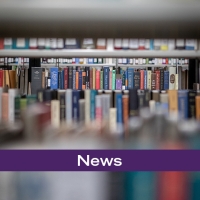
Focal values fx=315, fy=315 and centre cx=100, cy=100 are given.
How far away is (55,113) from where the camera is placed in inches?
35.8

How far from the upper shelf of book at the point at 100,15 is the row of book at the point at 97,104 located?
0.73ft

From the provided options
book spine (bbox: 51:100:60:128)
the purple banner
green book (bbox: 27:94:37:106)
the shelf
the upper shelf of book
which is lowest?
the purple banner

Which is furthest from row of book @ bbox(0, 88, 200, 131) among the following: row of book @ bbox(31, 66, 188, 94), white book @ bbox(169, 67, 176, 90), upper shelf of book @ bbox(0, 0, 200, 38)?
white book @ bbox(169, 67, 176, 90)

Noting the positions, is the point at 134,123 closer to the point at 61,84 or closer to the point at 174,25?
the point at 174,25

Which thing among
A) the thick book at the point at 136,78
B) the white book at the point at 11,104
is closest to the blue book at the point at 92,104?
the white book at the point at 11,104

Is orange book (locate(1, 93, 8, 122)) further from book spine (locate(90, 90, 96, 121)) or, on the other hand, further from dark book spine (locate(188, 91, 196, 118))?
dark book spine (locate(188, 91, 196, 118))

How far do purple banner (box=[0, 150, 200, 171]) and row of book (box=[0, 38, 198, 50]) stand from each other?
1.00ft

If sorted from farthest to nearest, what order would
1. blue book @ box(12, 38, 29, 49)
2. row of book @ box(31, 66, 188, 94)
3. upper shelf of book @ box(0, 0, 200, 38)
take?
row of book @ box(31, 66, 188, 94) < blue book @ box(12, 38, 29, 49) < upper shelf of book @ box(0, 0, 200, 38)

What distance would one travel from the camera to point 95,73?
3088 mm

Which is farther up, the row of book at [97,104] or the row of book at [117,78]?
the row of book at [117,78]

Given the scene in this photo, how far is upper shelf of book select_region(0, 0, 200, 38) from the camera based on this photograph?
73 cm

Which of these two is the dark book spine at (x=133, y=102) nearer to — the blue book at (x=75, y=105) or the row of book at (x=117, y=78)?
the blue book at (x=75, y=105)

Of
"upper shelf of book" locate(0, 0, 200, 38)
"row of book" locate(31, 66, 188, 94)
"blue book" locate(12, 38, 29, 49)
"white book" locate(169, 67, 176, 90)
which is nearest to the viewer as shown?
"upper shelf of book" locate(0, 0, 200, 38)

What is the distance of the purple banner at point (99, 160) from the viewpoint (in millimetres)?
767
